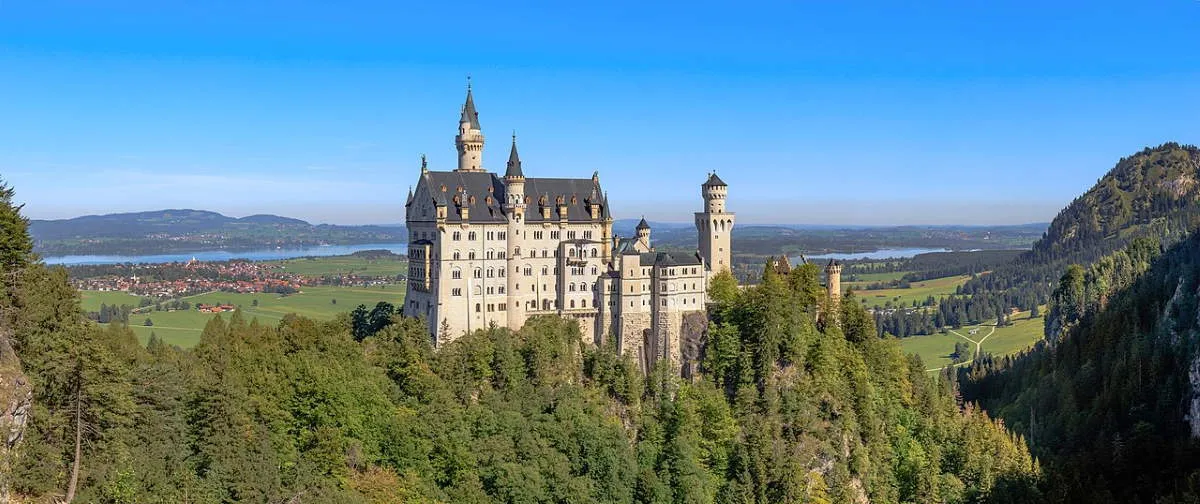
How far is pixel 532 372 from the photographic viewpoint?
83000 mm

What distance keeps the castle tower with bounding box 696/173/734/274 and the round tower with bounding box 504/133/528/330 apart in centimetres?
1831

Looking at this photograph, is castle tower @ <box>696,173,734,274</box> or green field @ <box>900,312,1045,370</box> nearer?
castle tower @ <box>696,173,734,274</box>

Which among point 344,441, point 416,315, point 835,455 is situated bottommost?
point 835,455

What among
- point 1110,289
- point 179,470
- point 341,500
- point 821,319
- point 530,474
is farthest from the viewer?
point 1110,289

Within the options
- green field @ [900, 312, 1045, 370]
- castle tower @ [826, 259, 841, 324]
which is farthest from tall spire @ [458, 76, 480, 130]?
green field @ [900, 312, 1045, 370]

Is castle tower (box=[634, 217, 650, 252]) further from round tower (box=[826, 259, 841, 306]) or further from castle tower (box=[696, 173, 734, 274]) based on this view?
round tower (box=[826, 259, 841, 306])

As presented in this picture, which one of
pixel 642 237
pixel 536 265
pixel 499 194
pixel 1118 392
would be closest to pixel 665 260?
pixel 642 237

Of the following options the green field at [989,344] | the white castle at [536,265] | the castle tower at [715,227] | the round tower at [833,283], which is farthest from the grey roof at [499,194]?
the green field at [989,344]

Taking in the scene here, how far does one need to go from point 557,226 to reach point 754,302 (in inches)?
752

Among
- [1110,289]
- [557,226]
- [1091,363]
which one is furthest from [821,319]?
[1110,289]

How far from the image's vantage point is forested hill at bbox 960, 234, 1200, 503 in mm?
81375

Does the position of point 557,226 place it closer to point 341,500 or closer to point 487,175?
point 487,175

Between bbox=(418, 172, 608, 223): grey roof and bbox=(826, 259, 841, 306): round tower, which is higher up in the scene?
bbox=(418, 172, 608, 223): grey roof

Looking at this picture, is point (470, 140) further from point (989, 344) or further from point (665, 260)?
point (989, 344)
